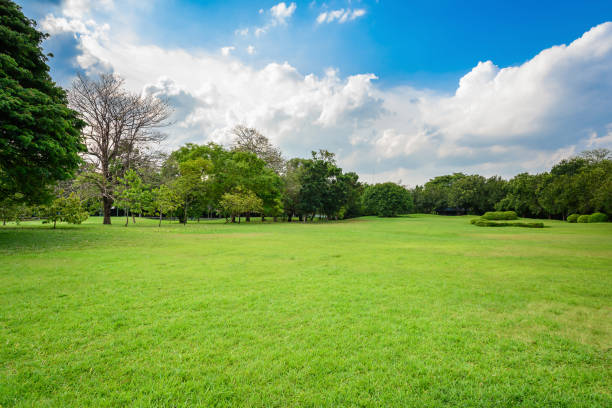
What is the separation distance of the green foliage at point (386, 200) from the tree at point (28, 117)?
5890cm

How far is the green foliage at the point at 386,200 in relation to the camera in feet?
211

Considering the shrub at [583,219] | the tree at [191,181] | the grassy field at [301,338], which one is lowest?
the grassy field at [301,338]

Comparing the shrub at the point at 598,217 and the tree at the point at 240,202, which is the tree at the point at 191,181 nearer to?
the tree at the point at 240,202

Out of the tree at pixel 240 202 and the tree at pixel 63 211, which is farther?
the tree at pixel 240 202

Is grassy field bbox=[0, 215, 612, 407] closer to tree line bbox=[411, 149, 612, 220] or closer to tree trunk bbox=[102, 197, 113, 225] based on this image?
tree trunk bbox=[102, 197, 113, 225]

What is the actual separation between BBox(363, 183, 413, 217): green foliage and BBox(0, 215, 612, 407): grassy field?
2268 inches

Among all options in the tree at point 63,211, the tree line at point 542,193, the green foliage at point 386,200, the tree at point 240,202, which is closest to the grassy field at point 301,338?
the tree at point 63,211

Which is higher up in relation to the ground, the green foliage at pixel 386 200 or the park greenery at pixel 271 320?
the green foliage at pixel 386 200

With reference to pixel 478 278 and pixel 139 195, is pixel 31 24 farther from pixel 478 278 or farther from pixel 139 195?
pixel 478 278

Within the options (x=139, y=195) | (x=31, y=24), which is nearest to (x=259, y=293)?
(x=31, y=24)

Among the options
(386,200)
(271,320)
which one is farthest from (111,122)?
(386,200)

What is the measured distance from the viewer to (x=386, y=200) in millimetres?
64625

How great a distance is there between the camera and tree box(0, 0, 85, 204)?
1013cm

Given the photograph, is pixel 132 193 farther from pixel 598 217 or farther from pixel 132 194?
pixel 598 217
